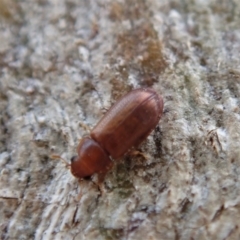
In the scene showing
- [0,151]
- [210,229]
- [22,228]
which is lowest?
[210,229]

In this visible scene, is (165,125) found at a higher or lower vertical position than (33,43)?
lower

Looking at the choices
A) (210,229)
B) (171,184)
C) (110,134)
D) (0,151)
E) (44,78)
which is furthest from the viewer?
(44,78)

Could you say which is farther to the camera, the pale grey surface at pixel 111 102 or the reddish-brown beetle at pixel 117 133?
the reddish-brown beetle at pixel 117 133

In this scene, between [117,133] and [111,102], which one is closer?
[117,133]

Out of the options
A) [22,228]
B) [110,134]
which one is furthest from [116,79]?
[22,228]

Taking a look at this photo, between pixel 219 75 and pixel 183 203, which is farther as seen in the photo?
pixel 219 75

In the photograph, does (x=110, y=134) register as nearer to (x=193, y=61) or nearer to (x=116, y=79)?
(x=116, y=79)
